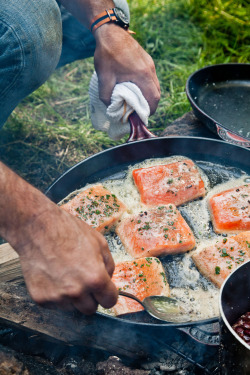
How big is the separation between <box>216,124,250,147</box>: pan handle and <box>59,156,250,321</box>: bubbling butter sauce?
0.19 metres

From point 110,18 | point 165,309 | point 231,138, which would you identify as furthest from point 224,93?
point 165,309

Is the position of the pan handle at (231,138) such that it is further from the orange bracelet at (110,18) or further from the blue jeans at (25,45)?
the blue jeans at (25,45)

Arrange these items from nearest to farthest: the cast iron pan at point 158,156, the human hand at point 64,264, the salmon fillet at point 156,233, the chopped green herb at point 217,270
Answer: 1. the human hand at point 64,264
2. the chopped green herb at point 217,270
3. the salmon fillet at point 156,233
4. the cast iron pan at point 158,156

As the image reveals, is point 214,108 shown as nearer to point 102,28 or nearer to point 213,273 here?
point 102,28

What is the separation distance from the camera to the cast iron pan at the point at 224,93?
3004mm

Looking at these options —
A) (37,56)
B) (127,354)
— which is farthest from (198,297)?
(37,56)

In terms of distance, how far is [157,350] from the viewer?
1.88 m

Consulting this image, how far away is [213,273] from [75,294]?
0.92 meters

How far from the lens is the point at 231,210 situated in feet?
7.07

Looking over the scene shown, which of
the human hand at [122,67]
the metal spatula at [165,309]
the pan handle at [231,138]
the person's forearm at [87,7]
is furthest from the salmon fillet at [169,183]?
the person's forearm at [87,7]

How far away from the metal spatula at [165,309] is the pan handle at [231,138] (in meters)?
1.24

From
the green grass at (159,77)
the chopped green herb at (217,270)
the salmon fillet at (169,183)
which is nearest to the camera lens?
the chopped green herb at (217,270)

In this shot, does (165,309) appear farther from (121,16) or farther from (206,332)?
(121,16)

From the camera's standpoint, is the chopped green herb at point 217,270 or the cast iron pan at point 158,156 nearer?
the chopped green herb at point 217,270
